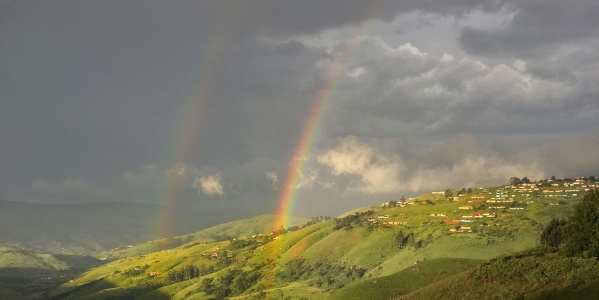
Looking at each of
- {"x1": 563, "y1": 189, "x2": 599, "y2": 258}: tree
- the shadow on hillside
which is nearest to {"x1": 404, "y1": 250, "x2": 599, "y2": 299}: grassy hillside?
the shadow on hillside

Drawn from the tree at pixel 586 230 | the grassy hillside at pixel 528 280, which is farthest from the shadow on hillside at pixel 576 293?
the tree at pixel 586 230

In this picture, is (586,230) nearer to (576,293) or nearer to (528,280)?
(528,280)

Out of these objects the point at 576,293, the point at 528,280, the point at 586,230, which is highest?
the point at 586,230

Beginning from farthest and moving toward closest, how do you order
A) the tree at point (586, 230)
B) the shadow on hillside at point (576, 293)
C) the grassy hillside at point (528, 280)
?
the tree at point (586, 230)
the grassy hillside at point (528, 280)
the shadow on hillside at point (576, 293)

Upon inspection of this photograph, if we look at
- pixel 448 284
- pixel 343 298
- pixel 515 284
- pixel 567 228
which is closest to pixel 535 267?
pixel 515 284

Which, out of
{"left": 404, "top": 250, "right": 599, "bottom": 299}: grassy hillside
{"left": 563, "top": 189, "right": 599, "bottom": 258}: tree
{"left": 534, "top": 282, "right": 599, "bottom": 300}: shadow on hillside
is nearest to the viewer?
{"left": 534, "top": 282, "right": 599, "bottom": 300}: shadow on hillside

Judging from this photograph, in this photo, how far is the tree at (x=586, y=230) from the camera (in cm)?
→ 10250

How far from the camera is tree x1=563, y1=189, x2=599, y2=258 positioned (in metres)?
102

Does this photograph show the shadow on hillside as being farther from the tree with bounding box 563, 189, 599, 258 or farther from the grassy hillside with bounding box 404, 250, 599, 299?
the tree with bounding box 563, 189, 599, 258

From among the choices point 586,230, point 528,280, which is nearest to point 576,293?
point 528,280

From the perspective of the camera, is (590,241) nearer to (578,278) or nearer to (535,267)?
(535,267)

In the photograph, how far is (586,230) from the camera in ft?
349

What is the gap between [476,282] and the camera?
104625 millimetres

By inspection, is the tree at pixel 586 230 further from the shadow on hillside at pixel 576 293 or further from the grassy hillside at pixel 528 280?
the shadow on hillside at pixel 576 293
